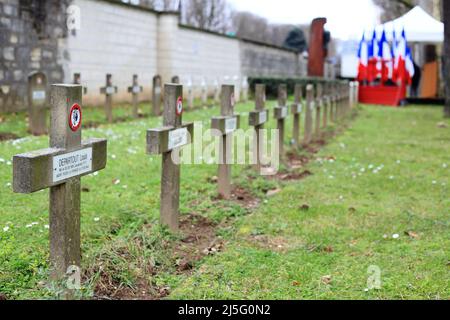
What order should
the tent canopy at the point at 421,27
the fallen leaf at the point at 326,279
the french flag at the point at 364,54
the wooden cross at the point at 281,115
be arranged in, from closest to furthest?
the fallen leaf at the point at 326,279, the wooden cross at the point at 281,115, the french flag at the point at 364,54, the tent canopy at the point at 421,27

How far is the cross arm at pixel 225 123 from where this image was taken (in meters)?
6.23

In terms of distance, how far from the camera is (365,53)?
16391mm

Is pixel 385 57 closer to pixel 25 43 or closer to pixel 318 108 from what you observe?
pixel 318 108

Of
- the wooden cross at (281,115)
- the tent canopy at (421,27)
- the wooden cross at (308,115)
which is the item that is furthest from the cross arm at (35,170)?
the tent canopy at (421,27)

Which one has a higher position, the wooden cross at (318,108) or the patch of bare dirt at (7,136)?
the wooden cross at (318,108)

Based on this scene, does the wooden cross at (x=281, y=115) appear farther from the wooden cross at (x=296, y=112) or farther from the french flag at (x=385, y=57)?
the french flag at (x=385, y=57)

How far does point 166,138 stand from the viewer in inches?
193

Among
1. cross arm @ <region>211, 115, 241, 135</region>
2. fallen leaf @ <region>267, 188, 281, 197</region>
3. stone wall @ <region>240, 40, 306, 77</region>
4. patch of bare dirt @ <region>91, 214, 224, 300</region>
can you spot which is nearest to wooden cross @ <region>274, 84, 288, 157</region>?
fallen leaf @ <region>267, 188, 281, 197</region>

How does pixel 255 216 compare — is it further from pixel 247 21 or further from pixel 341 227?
pixel 247 21

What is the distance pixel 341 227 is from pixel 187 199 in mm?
1647

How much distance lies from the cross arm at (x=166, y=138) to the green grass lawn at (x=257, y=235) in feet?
2.13

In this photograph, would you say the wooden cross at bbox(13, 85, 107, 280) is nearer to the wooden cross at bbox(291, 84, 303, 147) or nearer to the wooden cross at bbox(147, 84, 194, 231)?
the wooden cross at bbox(147, 84, 194, 231)

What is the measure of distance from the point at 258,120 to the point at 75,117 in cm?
426

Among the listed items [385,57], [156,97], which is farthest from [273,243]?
[385,57]
